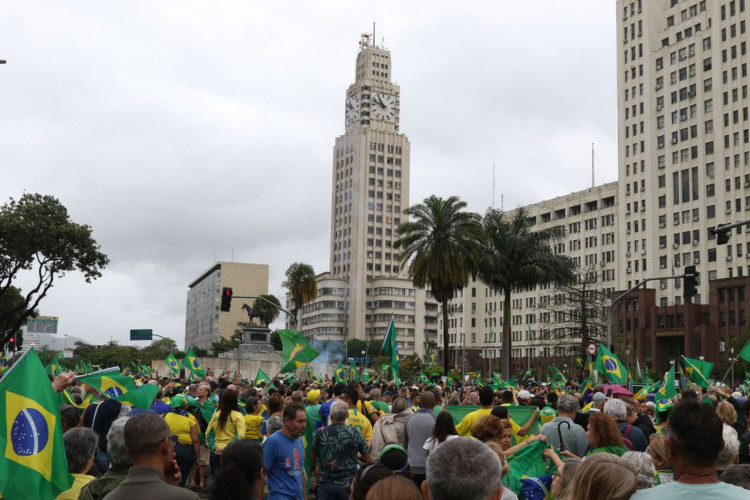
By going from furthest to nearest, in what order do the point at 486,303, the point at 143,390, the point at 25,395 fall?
the point at 486,303 → the point at 143,390 → the point at 25,395

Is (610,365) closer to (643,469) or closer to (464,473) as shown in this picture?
(643,469)

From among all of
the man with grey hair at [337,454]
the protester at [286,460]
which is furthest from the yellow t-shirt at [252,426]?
the protester at [286,460]

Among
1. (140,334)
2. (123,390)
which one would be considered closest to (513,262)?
(123,390)

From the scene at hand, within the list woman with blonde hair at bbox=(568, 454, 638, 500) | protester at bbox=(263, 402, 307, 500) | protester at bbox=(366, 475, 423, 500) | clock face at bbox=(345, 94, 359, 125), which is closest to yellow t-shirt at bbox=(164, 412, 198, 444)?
protester at bbox=(263, 402, 307, 500)

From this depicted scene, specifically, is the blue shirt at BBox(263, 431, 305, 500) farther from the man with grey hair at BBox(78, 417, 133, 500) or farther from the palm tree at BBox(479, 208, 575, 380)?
the palm tree at BBox(479, 208, 575, 380)

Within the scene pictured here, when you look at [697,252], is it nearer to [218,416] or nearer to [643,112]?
[643,112]

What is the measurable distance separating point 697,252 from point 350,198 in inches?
2898

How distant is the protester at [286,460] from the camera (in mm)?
8078

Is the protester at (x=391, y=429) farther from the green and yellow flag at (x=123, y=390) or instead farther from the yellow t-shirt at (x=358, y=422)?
the green and yellow flag at (x=123, y=390)

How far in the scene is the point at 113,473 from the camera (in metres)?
5.35

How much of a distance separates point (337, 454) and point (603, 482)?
4.97 metres

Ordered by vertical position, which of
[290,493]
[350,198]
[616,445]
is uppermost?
[350,198]

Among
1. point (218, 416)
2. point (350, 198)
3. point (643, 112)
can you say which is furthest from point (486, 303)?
point (218, 416)

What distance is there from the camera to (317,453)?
8.92 meters
